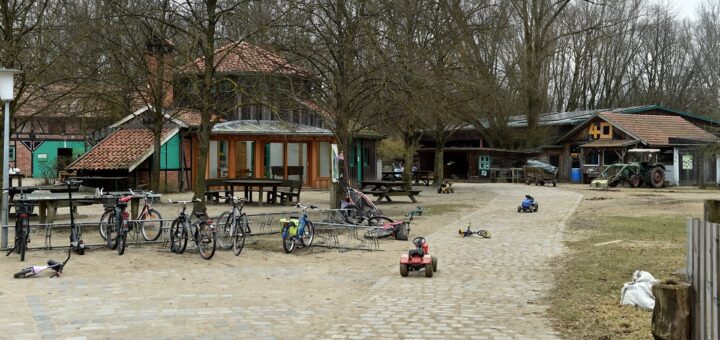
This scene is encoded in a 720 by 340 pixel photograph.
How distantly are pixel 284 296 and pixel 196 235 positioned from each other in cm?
385

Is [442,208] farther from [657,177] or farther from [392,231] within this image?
[657,177]

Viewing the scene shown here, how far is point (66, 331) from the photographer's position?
21.9 ft

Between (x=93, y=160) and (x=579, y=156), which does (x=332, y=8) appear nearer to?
(x=93, y=160)

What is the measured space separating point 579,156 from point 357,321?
43.2 m

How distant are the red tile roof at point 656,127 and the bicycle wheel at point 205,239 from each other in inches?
1375

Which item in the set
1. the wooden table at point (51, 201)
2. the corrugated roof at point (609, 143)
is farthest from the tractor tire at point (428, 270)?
the corrugated roof at point (609, 143)

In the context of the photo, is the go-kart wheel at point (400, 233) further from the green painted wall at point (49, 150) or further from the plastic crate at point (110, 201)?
the green painted wall at point (49, 150)

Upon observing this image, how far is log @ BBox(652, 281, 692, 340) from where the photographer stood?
541 centimetres

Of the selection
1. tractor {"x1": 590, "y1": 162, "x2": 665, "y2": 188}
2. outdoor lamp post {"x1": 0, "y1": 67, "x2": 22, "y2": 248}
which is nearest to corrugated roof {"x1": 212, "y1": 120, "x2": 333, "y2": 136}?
tractor {"x1": 590, "y1": 162, "x2": 665, "y2": 188}

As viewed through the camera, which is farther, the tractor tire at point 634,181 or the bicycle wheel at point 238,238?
the tractor tire at point 634,181

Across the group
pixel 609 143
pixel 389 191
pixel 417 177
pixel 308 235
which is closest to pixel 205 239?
pixel 308 235

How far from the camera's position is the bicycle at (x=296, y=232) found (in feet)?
41.0

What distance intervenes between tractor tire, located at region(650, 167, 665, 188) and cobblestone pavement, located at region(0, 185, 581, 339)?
26.6 meters

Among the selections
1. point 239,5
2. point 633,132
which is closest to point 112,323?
point 239,5
